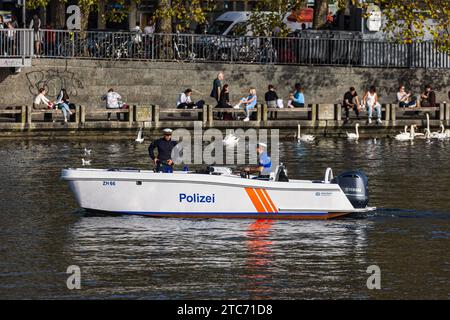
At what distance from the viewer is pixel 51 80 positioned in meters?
56.3

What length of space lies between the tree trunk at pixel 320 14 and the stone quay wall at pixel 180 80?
2.76 metres

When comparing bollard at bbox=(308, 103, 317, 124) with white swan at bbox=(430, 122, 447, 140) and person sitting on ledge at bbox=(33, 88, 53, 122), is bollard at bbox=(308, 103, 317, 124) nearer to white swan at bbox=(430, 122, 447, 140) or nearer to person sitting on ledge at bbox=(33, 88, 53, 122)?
white swan at bbox=(430, 122, 447, 140)

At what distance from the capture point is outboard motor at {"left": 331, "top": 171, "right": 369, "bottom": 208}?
30.5 metres

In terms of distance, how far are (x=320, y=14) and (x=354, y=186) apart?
3303cm

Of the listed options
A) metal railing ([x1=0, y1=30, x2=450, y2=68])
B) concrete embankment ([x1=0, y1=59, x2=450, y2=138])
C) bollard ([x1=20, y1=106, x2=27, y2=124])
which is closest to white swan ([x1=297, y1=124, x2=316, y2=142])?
concrete embankment ([x1=0, y1=59, x2=450, y2=138])

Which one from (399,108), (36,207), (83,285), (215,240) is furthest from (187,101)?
(83,285)

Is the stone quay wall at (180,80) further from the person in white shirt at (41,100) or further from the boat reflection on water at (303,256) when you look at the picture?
the boat reflection on water at (303,256)

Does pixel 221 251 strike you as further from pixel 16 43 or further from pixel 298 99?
pixel 16 43

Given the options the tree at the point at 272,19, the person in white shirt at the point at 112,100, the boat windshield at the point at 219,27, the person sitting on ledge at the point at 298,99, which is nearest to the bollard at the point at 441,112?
the person sitting on ledge at the point at 298,99

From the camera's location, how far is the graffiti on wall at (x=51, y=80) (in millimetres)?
56156

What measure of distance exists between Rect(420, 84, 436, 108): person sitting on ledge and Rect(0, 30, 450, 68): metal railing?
14.0ft

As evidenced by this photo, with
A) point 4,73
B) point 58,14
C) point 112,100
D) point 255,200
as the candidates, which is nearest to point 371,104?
point 112,100

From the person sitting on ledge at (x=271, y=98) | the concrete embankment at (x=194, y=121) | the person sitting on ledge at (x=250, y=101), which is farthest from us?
the person sitting on ledge at (x=271, y=98)

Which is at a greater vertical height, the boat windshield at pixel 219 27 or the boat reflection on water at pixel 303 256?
the boat windshield at pixel 219 27
